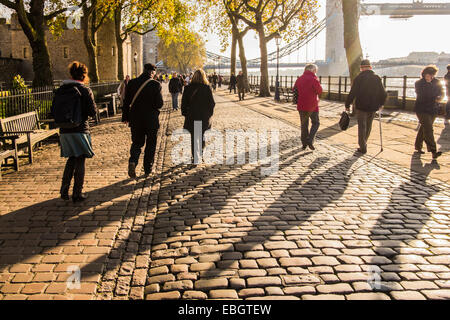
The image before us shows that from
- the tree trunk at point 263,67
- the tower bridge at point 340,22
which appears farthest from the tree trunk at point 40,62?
the tower bridge at point 340,22

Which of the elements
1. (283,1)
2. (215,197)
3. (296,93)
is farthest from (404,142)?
(283,1)

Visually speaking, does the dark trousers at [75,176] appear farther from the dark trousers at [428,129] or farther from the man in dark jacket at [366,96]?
the dark trousers at [428,129]

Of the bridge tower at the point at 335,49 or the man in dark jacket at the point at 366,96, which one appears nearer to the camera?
the man in dark jacket at the point at 366,96

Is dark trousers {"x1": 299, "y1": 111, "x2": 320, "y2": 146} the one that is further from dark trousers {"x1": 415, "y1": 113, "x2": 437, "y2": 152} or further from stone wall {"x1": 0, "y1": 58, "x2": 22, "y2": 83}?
stone wall {"x1": 0, "y1": 58, "x2": 22, "y2": 83}

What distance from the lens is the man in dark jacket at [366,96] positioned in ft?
28.5

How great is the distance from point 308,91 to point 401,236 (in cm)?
523

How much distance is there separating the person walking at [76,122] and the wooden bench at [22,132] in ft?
8.67

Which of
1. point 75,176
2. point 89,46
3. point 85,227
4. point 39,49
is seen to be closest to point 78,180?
point 75,176

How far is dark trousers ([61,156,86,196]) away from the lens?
18.6 feet

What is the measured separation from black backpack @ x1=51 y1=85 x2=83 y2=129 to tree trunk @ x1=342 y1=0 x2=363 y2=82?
1224 cm

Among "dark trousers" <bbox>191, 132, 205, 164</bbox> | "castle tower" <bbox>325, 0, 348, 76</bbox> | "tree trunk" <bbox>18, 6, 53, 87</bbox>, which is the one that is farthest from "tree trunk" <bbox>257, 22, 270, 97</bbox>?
"castle tower" <bbox>325, 0, 348, 76</bbox>

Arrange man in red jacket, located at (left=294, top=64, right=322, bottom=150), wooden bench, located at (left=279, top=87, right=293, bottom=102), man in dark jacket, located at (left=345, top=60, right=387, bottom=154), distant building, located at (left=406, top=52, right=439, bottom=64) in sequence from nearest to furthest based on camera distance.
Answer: man in dark jacket, located at (left=345, top=60, right=387, bottom=154)
man in red jacket, located at (left=294, top=64, right=322, bottom=150)
wooden bench, located at (left=279, top=87, right=293, bottom=102)
distant building, located at (left=406, top=52, right=439, bottom=64)

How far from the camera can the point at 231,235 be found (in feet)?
14.6

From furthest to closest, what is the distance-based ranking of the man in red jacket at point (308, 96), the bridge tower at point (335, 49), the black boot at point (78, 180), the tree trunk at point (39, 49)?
the bridge tower at point (335, 49) → the tree trunk at point (39, 49) → the man in red jacket at point (308, 96) → the black boot at point (78, 180)
